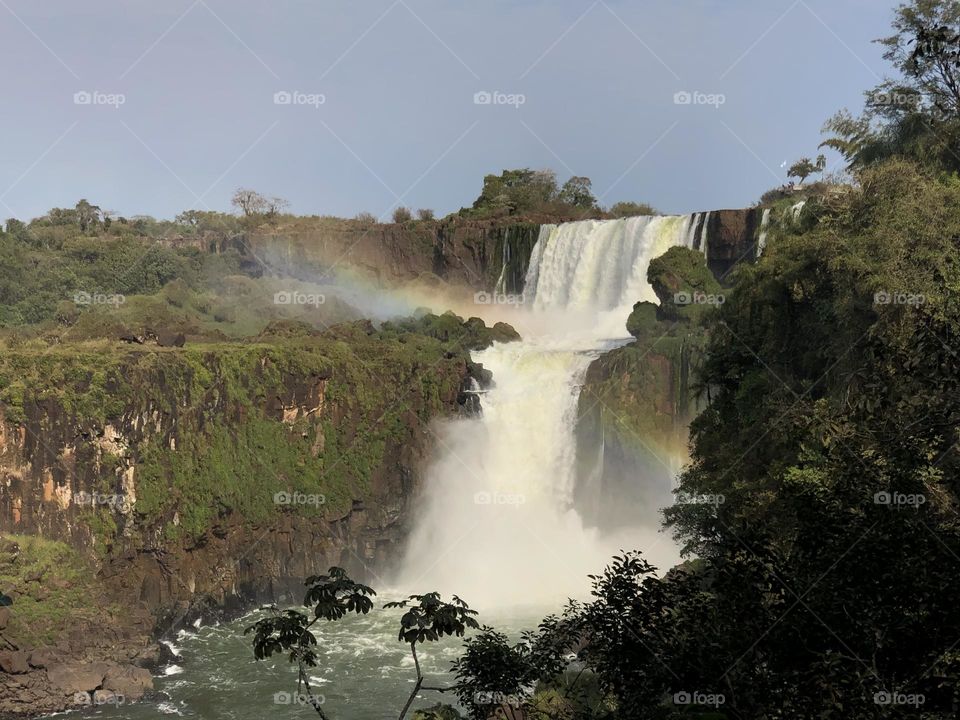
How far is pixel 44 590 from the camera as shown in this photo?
29.7m

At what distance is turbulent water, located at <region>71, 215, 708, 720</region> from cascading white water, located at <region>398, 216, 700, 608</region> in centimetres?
5

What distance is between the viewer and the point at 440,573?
1564 inches

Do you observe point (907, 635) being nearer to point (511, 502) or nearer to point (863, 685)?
point (863, 685)

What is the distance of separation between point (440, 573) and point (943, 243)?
25.0m

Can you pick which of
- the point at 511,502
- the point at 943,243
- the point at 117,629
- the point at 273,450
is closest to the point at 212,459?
the point at 273,450
